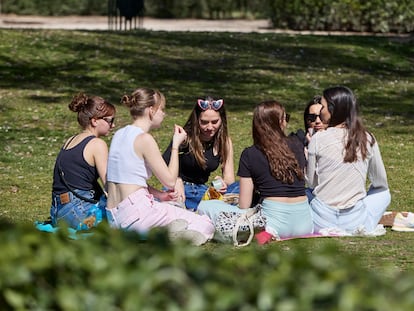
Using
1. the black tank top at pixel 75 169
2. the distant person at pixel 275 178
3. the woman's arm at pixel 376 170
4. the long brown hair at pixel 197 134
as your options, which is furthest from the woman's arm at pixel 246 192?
the black tank top at pixel 75 169

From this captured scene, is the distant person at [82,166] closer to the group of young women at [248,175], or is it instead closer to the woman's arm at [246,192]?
the group of young women at [248,175]

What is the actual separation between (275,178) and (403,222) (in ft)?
3.86

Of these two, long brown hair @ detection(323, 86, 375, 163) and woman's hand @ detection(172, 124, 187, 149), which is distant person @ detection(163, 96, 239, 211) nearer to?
woman's hand @ detection(172, 124, 187, 149)

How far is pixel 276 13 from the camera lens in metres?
24.4

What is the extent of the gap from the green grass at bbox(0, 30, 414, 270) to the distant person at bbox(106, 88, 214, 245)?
1394 millimetres

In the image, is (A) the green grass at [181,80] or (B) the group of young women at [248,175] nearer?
(B) the group of young women at [248,175]

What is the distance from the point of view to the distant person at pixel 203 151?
7.98 m

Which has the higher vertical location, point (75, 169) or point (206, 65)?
point (75, 169)

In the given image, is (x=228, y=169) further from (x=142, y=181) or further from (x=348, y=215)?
(x=142, y=181)

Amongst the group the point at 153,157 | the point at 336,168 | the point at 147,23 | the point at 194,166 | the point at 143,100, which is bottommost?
the point at 147,23

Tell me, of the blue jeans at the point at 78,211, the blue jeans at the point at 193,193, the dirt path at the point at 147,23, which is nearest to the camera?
the blue jeans at the point at 78,211

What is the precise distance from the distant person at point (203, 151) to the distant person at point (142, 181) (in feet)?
2.76

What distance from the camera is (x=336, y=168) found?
7.40 meters

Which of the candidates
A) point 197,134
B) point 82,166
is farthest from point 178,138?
point 82,166
